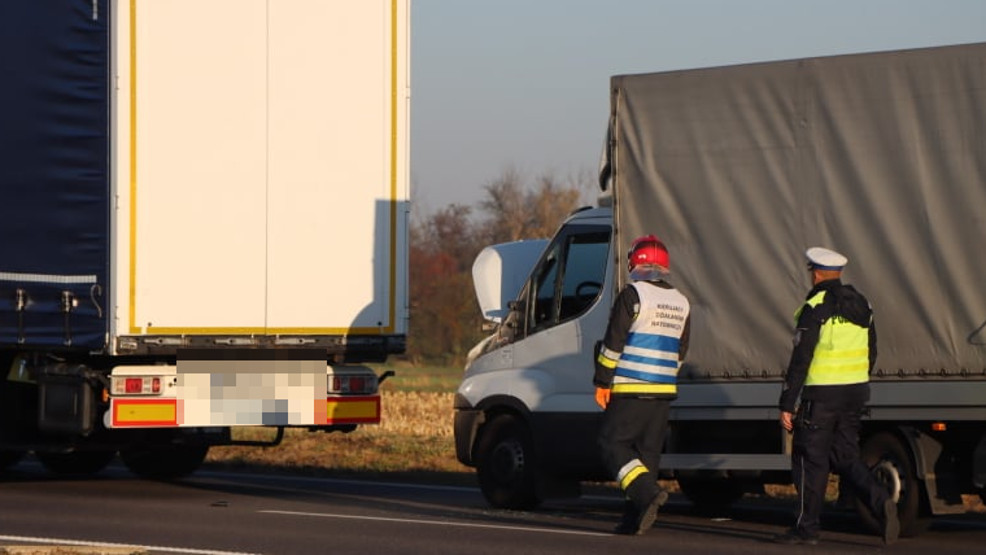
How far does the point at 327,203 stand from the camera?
50.1 feet

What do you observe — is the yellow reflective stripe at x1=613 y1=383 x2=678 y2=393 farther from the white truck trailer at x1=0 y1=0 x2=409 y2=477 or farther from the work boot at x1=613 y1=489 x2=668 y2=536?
the white truck trailer at x1=0 y1=0 x2=409 y2=477

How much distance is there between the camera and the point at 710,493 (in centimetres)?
1467

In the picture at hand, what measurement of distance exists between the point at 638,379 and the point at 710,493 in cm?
316

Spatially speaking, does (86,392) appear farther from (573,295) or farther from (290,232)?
(573,295)

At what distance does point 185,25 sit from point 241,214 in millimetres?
1514

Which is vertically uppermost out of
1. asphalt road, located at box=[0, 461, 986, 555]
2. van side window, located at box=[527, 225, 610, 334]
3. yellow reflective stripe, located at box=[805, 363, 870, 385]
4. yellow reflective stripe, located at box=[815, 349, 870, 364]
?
van side window, located at box=[527, 225, 610, 334]

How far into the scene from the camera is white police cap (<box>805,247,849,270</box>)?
1162 centimetres

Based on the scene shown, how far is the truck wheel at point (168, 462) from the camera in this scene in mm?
17719

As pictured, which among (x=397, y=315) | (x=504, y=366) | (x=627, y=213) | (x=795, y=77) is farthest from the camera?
(x=397, y=315)

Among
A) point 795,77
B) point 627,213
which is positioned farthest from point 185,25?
point 795,77

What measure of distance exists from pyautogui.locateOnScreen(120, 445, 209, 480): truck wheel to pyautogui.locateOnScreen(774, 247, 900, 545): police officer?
24.7 ft

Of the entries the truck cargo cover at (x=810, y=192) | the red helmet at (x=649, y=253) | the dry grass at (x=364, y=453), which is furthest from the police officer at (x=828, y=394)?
the dry grass at (x=364, y=453)

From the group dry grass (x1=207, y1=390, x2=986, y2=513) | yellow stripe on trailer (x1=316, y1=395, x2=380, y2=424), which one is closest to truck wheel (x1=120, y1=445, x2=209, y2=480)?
dry grass (x1=207, y1=390, x2=986, y2=513)

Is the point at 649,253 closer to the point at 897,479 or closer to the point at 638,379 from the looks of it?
the point at 638,379
